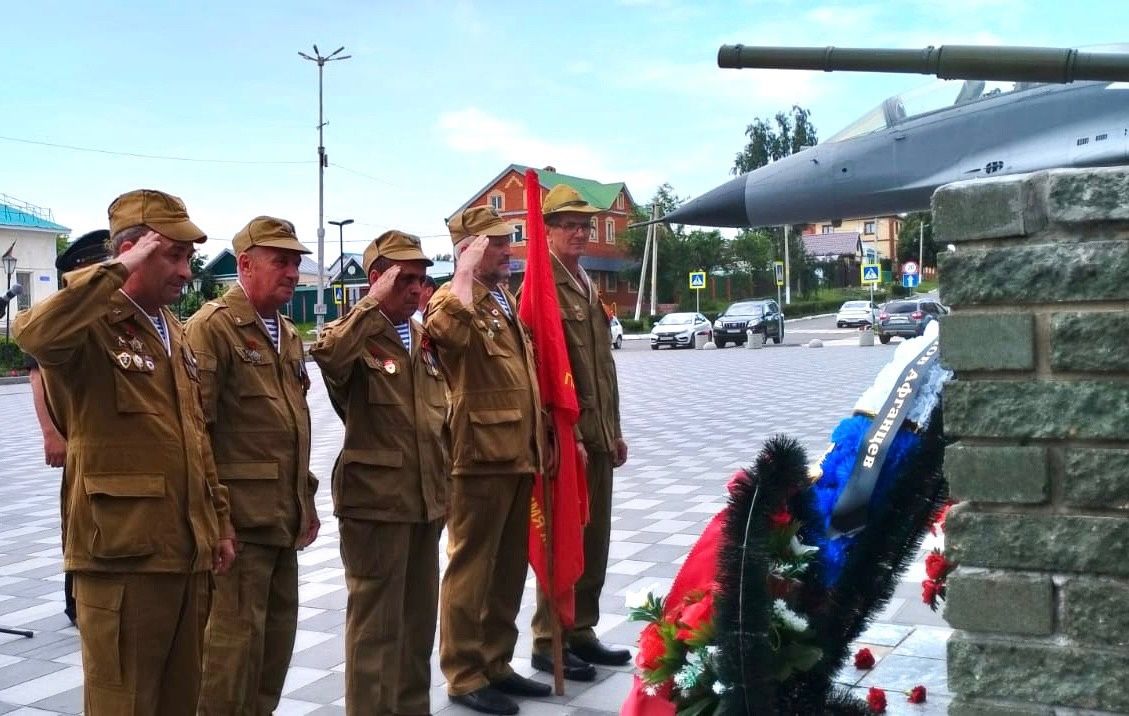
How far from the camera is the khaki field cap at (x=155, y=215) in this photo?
3.26m

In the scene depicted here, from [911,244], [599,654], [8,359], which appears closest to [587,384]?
[599,654]

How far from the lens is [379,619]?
13.0 ft

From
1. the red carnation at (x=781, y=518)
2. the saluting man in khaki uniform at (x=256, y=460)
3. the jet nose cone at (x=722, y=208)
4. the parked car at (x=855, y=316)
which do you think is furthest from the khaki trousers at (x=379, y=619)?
the parked car at (x=855, y=316)

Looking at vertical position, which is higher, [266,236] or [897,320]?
[266,236]

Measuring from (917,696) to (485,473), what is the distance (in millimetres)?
1813

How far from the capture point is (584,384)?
5113mm

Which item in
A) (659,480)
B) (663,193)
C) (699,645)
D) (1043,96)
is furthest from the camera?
(663,193)

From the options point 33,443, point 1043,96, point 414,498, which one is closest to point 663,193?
point 33,443

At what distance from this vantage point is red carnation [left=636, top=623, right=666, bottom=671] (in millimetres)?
3316

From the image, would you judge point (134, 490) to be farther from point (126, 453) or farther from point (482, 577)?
point (482, 577)

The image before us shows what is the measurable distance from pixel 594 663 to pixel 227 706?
1890 millimetres

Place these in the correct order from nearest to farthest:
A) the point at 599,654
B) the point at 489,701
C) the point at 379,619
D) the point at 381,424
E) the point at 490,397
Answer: the point at 379,619 → the point at 381,424 → the point at 489,701 → the point at 490,397 → the point at 599,654

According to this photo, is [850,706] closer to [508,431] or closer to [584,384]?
[508,431]

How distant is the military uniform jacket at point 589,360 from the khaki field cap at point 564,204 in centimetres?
23
